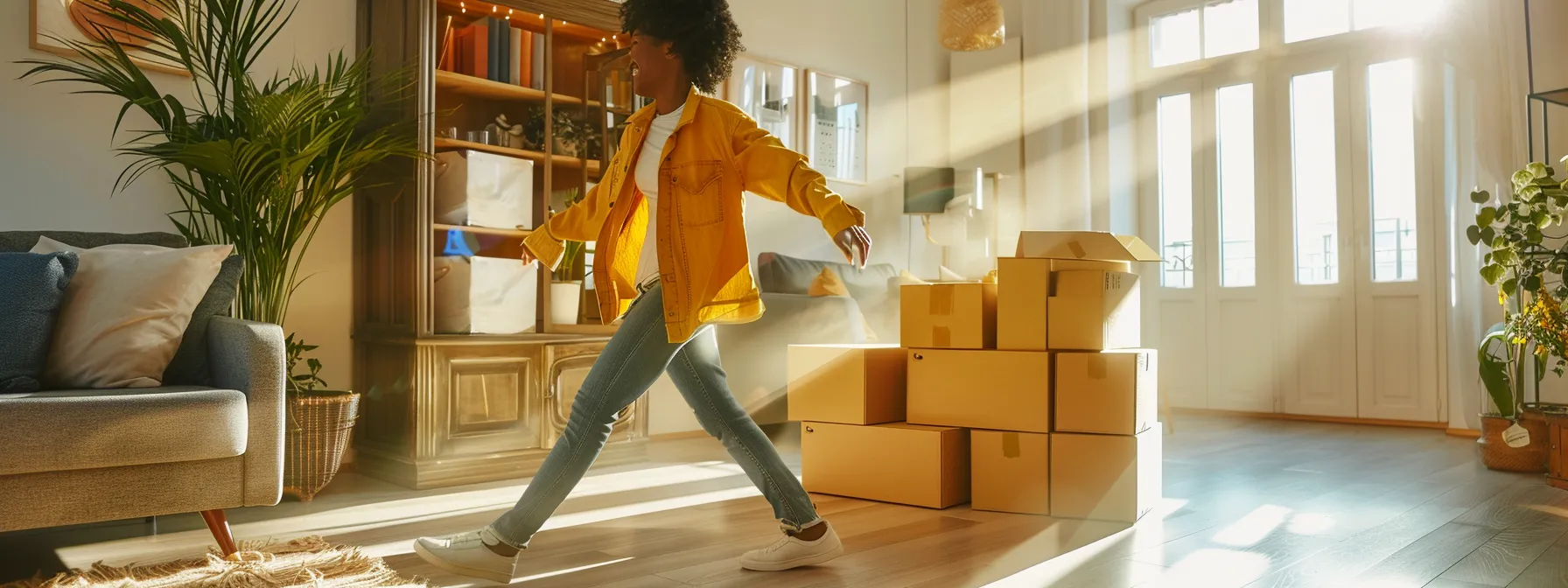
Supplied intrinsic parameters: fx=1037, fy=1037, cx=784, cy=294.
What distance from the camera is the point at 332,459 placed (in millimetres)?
2975

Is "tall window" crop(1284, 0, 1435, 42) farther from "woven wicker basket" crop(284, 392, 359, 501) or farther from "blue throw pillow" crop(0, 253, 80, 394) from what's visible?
"blue throw pillow" crop(0, 253, 80, 394)

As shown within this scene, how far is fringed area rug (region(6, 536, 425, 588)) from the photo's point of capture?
196cm

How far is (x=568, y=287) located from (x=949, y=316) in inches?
59.1

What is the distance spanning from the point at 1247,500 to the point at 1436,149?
3067mm

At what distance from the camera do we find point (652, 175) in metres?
2.01

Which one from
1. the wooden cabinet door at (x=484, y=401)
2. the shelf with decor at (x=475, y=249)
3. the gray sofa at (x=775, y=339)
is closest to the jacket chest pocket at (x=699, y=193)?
the shelf with decor at (x=475, y=249)

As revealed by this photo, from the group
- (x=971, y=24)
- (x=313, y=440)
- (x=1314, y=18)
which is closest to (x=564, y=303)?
(x=313, y=440)

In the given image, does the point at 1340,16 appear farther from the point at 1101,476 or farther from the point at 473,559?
the point at 473,559

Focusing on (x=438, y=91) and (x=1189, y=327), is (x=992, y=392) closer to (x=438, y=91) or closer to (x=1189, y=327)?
(x=438, y=91)

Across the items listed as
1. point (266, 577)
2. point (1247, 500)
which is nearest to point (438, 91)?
Result: point (266, 577)

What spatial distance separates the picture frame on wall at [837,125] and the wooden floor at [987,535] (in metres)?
2.38

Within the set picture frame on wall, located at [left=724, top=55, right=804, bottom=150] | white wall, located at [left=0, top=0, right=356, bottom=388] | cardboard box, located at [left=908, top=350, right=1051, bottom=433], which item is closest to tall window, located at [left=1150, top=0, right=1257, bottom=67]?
picture frame on wall, located at [left=724, top=55, right=804, bottom=150]

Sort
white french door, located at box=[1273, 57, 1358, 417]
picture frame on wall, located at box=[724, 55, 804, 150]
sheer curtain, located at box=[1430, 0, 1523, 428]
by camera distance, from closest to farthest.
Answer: sheer curtain, located at box=[1430, 0, 1523, 428]
picture frame on wall, located at box=[724, 55, 804, 150]
white french door, located at box=[1273, 57, 1358, 417]

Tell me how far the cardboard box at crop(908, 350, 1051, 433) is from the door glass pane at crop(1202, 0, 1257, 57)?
12.8 ft
